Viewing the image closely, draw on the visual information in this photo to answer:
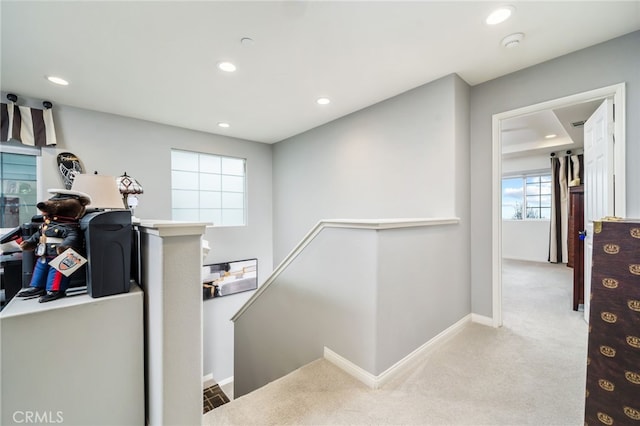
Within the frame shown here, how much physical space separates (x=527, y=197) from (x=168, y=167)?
824cm

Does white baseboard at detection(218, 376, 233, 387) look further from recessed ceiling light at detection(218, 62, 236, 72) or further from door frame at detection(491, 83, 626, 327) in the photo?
recessed ceiling light at detection(218, 62, 236, 72)

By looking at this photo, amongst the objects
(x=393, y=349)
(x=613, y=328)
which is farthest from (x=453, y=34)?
(x=393, y=349)

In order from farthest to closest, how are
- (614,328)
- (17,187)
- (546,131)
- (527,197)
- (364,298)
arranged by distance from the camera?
(527,197) → (546,131) → (17,187) → (364,298) → (614,328)

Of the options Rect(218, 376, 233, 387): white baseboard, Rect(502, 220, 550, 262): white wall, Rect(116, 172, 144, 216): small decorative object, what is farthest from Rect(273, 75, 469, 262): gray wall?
Rect(502, 220, 550, 262): white wall

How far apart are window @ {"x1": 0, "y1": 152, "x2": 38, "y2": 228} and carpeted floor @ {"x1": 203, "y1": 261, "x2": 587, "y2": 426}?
349 cm

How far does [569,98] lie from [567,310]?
2.46 meters

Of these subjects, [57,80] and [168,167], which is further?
[168,167]

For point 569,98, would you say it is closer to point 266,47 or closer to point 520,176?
point 266,47

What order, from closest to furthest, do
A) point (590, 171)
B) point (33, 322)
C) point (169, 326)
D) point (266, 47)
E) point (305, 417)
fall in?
point (33, 322) < point (169, 326) < point (305, 417) < point (266, 47) < point (590, 171)

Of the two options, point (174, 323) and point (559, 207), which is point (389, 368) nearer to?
point (174, 323)

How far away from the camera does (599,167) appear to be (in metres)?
2.43

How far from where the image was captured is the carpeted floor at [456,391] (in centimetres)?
153

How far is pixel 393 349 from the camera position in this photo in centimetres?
191

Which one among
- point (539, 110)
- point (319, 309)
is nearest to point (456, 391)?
point (319, 309)
